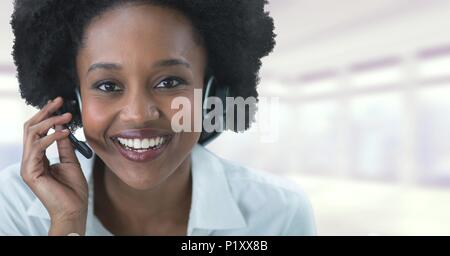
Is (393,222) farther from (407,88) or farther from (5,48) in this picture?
(5,48)

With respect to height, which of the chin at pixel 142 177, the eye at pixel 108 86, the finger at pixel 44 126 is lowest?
the chin at pixel 142 177

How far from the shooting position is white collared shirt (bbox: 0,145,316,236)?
0.92 metres

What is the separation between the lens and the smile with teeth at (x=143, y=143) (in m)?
0.83

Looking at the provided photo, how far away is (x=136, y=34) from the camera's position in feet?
2.55

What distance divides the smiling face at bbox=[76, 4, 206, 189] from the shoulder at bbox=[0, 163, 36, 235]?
213 mm

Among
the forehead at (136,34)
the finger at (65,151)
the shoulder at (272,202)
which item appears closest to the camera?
the forehead at (136,34)

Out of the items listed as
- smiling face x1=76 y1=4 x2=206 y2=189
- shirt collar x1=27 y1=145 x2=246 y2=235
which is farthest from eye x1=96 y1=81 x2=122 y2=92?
Answer: shirt collar x1=27 y1=145 x2=246 y2=235

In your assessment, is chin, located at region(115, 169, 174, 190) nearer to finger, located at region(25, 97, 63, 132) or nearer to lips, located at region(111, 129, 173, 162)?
lips, located at region(111, 129, 173, 162)

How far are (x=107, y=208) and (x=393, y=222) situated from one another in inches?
28.2

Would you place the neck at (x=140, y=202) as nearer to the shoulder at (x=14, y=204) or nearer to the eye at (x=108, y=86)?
the shoulder at (x=14, y=204)

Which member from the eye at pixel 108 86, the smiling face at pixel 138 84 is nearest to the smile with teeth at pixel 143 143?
the smiling face at pixel 138 84
